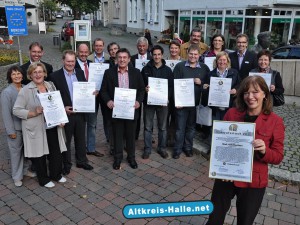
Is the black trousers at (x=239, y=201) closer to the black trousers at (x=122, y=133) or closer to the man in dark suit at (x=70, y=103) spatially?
the black trousers at (x=122, y=133)

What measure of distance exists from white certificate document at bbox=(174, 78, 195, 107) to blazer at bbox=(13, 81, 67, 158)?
2.17m

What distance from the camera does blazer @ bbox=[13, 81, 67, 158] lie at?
170 inches

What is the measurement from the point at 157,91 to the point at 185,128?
104cm

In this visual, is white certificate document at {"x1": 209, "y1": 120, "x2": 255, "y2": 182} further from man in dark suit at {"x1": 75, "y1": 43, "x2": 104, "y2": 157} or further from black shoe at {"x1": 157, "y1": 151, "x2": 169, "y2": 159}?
man in dark suit at {"x1": 75, "y1": 43, "x2": 104, "y2": 157}

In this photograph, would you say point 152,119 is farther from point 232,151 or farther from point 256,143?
point 256,143

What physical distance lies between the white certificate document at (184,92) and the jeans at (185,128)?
183mm

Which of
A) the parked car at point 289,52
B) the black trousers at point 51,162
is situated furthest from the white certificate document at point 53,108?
the parked car at point 289,52

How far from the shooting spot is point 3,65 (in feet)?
46.8

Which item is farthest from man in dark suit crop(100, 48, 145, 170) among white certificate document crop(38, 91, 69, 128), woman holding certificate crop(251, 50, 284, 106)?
woman holding certificate crop(251, 50, 284, 106)

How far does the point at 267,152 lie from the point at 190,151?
3338 mm

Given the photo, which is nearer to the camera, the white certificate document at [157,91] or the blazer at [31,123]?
the blazer at [31,123]

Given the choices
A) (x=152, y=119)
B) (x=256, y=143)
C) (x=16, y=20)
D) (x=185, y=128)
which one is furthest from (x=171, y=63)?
(x=16, y=20)

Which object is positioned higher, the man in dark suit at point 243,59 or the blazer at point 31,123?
the man in dark suit at point 243,59

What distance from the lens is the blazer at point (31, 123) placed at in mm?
4328
